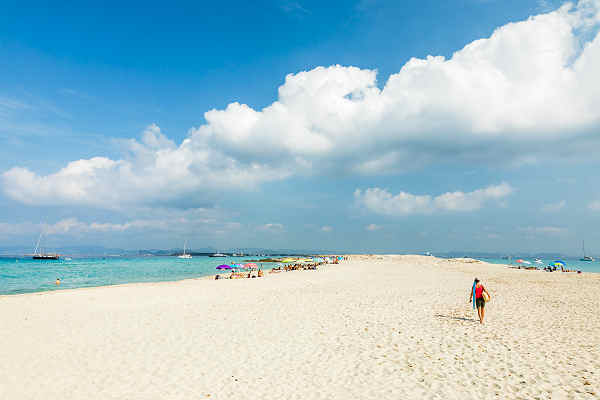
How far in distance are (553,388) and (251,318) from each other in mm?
11394

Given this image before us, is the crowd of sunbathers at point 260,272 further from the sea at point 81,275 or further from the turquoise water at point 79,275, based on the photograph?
the turquoise water at point 79,275

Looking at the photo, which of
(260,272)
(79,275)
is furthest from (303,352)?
(79,275)

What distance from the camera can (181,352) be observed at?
1050 cm

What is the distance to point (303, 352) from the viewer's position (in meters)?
10.3

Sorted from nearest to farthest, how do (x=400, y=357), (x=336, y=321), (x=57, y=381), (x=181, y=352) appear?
(x=57, y=381)
(x=400, y=357)
(x=181, y=352)
(x=336, y=321)

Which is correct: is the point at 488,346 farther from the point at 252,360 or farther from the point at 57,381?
the point at 57,381

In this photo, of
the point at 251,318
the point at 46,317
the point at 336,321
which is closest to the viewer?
the point at 336,321

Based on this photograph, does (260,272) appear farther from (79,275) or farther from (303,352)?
(303,352)

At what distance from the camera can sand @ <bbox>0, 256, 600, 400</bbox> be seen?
25.5 ft

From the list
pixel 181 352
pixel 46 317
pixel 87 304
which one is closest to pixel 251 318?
pixel 181 352

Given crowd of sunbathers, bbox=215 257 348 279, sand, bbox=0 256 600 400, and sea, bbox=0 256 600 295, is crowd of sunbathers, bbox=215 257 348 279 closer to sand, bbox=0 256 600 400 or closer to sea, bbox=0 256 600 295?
sea, bbox=0 256 600 295

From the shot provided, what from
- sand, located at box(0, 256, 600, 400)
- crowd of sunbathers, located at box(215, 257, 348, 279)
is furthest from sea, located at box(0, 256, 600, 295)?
sand, located at box(0, 256, 600, 400)

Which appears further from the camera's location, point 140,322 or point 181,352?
point 140,322

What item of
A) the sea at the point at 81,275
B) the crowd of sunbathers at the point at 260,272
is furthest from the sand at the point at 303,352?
the crowd of sunbathers at the point at 260,272
